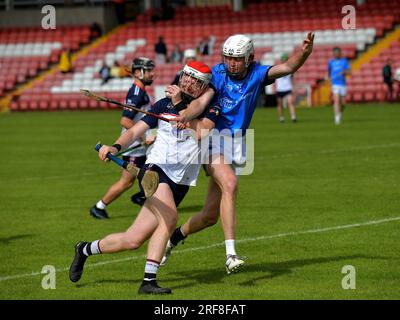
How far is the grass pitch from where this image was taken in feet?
31.3

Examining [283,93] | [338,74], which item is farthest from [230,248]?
[283,93]

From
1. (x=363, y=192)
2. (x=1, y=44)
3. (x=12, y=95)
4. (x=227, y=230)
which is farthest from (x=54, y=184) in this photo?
(x=1, y=44)

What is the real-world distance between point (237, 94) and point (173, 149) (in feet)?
4.01

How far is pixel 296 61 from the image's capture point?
10242 millimetres

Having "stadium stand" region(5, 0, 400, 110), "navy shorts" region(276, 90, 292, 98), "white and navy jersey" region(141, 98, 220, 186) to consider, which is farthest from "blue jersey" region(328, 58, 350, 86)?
"white and navy jersey" region(141, 98, 220, 186)

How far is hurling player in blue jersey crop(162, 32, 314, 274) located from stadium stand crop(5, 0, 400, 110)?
32.6 m

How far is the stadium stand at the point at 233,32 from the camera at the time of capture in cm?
4541

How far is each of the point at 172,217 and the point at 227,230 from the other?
1001 mm

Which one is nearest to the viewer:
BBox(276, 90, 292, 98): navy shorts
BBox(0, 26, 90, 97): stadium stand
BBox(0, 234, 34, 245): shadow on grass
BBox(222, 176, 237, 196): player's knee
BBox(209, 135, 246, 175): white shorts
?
BBox(222, 176, 237, 196): player's knee

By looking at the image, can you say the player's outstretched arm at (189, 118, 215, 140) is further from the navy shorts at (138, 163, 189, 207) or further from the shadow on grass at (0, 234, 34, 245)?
the shadow on grass at (0, 234, 34, 245)

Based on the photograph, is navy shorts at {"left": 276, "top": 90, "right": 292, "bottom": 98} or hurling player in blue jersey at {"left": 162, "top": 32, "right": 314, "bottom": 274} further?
navy shorts at {"left": 276, "top": 90, "right": 292, "bottom": 98}

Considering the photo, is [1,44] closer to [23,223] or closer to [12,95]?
[12,95]

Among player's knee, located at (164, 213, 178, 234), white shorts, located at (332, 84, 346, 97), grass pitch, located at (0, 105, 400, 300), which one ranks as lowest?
grass pitch, located at (0, 105, 400, 300)

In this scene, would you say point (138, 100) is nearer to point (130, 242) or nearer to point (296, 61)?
point (296, 61)
